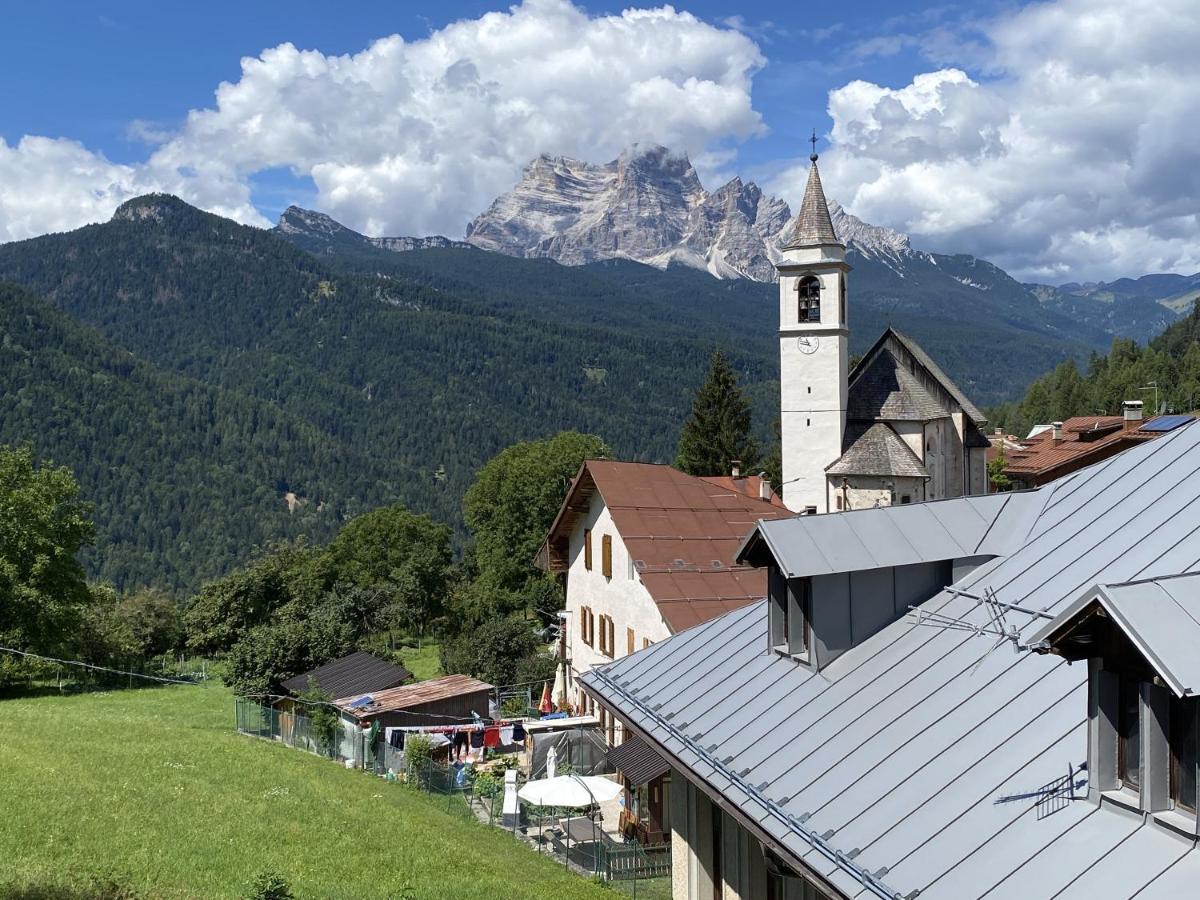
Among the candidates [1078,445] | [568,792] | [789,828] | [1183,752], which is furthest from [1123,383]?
[1183,752]

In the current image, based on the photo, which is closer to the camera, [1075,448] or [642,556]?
[642,556]

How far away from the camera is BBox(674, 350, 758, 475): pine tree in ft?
233

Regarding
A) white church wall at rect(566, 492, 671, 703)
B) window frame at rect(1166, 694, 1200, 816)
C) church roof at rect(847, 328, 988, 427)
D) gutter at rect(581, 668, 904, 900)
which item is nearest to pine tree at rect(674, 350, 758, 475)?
church roof at rect(847, 328, 988, 427)

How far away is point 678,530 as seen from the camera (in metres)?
31.2

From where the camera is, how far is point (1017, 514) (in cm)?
1130

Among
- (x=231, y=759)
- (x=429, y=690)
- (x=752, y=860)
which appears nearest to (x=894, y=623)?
(x=752, y=860)

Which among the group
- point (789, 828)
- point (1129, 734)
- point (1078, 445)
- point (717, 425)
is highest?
point (717, 425)

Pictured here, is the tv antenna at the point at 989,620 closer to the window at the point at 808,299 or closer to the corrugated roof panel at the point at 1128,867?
the corrugated roof panel at the point at 1128,867

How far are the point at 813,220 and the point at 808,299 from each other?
3384 millimetres

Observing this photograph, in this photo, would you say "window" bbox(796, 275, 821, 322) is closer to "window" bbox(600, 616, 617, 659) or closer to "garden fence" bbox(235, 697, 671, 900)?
"window" bbox(600, 616, 617, 659)

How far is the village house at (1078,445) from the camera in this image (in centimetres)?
4969

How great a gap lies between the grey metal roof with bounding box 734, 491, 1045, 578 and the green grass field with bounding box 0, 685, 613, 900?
7573 mm

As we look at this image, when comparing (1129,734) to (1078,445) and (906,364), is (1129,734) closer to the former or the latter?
(906,364)

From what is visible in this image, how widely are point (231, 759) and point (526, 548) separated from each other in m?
37.3
